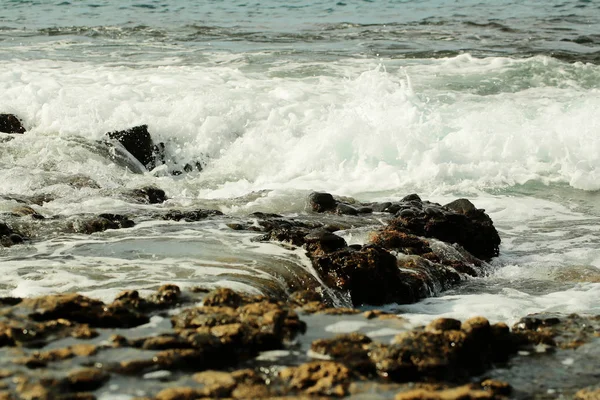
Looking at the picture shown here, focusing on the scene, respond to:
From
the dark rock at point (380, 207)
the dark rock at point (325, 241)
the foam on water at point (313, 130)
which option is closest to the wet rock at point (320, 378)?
the dark rock at point (325, 241)

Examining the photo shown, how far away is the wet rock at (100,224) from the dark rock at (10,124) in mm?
4923

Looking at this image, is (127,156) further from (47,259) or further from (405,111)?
(47,259)

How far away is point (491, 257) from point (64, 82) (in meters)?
8.63

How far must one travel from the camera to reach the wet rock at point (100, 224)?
630 centimetres

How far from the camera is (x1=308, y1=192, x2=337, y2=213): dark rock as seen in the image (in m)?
7.72

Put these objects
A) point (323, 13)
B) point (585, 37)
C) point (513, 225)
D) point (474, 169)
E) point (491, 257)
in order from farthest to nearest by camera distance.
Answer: point (323, 13)
point (585, 37)
point (474, 169)
point (513, 225)
point (491, 257)

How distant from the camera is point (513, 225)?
8.14 metres

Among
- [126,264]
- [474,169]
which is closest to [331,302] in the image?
[126,264]

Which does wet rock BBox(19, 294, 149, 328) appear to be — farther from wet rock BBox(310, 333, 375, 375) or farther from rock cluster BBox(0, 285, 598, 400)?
wet rock BBox(310, 333, 375, 375)

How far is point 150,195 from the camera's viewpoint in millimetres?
8266

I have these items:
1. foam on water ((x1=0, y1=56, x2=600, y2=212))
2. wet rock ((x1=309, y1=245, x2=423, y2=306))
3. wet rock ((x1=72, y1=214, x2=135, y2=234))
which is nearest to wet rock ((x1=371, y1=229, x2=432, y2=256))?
wet rock ((x1=309, y1=245, x2=423, y2=306))

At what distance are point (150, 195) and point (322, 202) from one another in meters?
1.77

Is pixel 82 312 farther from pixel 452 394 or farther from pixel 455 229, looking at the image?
pixel 455 229

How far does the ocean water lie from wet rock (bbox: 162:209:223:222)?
7.4 inches
